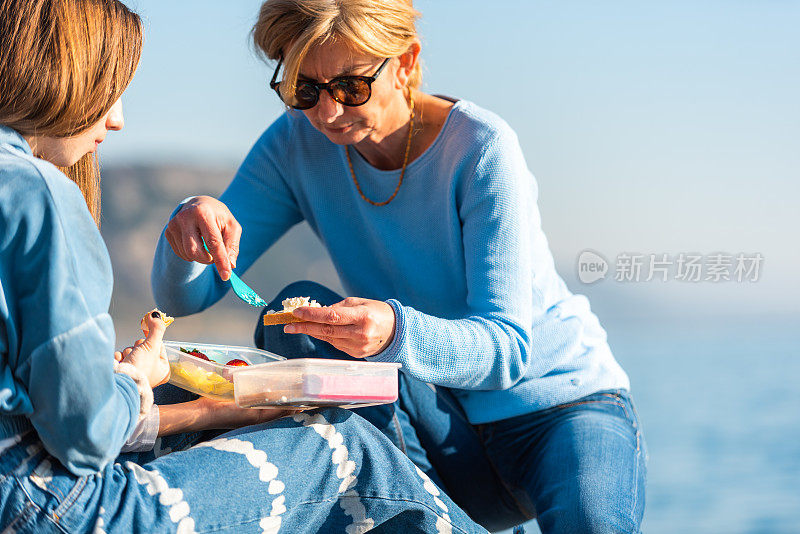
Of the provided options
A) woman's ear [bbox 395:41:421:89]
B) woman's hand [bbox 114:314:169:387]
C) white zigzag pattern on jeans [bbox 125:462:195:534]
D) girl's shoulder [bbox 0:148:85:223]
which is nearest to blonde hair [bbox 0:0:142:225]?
girl's shoulder [bbox 0:148:85:223]

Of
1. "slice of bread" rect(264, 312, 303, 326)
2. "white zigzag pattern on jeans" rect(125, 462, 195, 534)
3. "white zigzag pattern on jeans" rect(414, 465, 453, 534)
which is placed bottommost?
"white zigzag pattern on jeans" rect(414, 465, 453, 534)

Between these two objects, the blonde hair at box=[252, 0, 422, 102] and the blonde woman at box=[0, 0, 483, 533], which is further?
the blonde hair at box=[252, 0, 422, 102]

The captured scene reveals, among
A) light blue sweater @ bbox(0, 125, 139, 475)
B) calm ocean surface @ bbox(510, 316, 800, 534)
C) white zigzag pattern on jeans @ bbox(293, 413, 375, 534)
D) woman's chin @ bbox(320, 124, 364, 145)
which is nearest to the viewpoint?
light blue sweater @ bbox(0, 125, 139, 475)

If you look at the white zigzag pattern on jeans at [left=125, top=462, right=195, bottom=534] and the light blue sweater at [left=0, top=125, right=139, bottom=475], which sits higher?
the light blue sweater at [left=0, top=125, right=139, bottom=475]

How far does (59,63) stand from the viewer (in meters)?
1.57

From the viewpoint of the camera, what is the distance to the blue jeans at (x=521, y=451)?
2.14 meters

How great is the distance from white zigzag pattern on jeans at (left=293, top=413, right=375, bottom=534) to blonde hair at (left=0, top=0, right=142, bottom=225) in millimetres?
724

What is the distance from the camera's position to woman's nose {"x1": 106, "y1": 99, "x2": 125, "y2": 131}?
5.78 feet

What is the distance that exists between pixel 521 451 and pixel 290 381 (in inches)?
35.2

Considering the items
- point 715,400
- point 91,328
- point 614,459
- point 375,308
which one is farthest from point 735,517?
point 91,328

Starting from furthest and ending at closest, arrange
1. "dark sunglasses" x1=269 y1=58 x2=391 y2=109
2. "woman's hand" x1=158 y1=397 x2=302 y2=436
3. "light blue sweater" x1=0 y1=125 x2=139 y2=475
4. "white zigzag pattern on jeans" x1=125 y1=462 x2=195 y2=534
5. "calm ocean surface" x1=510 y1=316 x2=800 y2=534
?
"calm ocean surface" x1=510 y1=316 x2=800 y2=534 → "dark sunglasses" x1=269 y1=58 x2=391 y2=109 → "woman's hand" x1=158 y1=397 x2=302 y2=436 → "white zigzag pattern on jeans" x1=125 y1=462 x2=195 y2=534 → "light blue sweater" x1=0 y1=125 x2=139 y2=475

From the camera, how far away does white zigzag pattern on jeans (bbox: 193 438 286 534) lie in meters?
1.64

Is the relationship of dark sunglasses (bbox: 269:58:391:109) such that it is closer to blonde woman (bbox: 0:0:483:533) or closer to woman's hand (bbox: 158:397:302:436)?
blonde woman (bbox: 0:0:483:533)

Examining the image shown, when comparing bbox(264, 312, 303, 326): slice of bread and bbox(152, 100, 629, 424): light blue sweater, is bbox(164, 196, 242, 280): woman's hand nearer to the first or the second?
bbox(152, 100, 629, 424): light blue sweater
